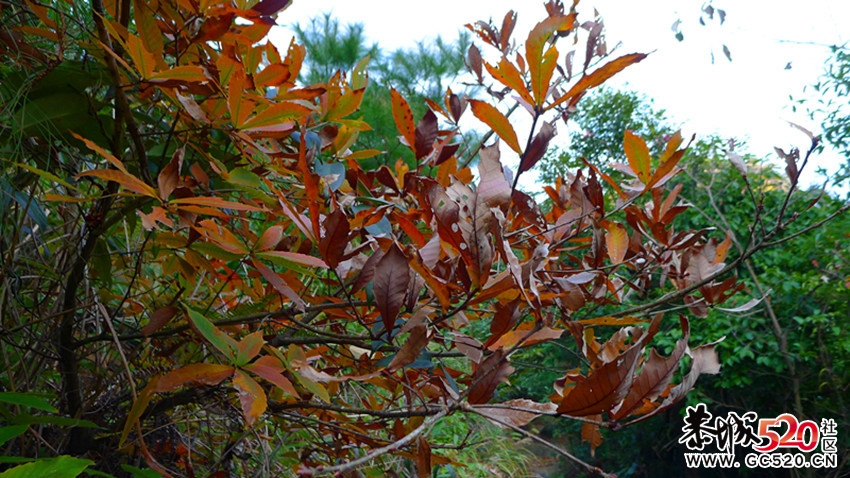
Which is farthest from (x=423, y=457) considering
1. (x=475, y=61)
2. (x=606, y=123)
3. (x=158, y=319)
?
(x=606, y=123)

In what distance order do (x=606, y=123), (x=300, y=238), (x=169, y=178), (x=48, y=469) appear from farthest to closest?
(x=606, y=123) < (x=300, y=238) < (x=169, y=178) < (x=48, y=469)

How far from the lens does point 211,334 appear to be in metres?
0.46

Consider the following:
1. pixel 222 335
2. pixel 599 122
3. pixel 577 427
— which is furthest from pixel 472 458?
pixel 599 122

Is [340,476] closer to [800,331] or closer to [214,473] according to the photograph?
[214,473]

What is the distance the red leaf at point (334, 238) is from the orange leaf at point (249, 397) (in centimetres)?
11

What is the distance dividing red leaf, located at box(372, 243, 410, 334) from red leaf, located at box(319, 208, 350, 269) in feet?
0.15

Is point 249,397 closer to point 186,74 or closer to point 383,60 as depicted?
point 186,74

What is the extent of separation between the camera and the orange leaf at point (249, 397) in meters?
0.41

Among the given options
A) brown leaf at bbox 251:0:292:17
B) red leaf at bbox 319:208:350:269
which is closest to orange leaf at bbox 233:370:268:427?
red leaf at bbox 319:208:350:269

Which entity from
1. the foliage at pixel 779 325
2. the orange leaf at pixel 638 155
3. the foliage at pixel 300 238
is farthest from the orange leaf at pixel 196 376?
the foliage at pixel 779 325

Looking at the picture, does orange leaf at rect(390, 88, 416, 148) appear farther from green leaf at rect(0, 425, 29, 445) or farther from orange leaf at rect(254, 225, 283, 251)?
green leaf at rect(0, 425, 29, 445)

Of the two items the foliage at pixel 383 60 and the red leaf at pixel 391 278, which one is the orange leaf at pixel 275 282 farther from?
the foliage at pixel 383 60

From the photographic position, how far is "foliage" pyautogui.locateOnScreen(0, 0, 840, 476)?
449 millimetres

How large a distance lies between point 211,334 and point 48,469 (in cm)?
14
